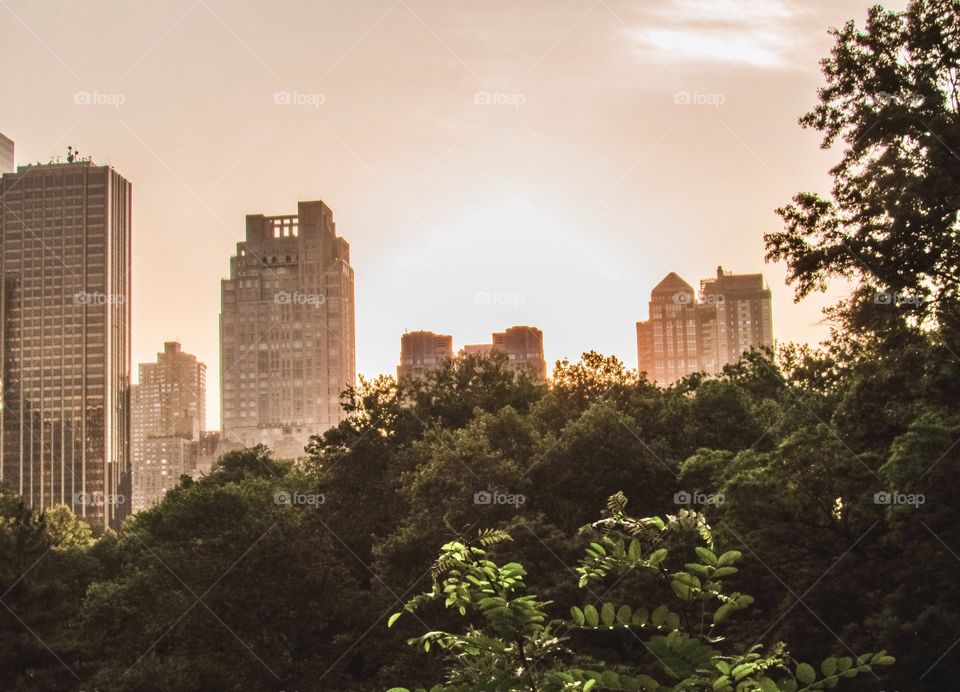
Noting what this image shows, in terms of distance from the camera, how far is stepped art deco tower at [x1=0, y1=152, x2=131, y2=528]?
171 metres

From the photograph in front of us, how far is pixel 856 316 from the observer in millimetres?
17766

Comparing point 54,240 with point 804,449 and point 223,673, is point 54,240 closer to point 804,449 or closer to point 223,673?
point 223,673

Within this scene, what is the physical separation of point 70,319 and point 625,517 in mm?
187364

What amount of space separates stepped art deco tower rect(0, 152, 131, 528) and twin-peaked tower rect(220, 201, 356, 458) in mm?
19481

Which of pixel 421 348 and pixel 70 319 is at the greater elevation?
pixel 70 319

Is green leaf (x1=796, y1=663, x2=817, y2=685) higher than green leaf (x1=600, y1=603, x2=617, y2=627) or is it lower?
lower

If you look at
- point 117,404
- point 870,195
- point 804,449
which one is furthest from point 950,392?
point 117,404

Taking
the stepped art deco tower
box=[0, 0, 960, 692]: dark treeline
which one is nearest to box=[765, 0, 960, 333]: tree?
box=[0, 0, 960, 692]: dark treeline

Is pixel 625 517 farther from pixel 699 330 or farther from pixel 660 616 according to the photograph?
pixel 699 330

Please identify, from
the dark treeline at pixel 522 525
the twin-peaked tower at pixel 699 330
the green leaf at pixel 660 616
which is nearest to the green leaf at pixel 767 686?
the green leaf at pixel 660 616

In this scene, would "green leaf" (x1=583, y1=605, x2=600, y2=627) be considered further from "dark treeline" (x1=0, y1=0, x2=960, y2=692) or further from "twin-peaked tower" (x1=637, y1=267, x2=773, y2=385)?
"twin-peaked tower" (x1=637, y1=267, x2=773, y2=385)

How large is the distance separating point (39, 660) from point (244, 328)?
6402 inches

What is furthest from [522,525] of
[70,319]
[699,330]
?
[699,330]

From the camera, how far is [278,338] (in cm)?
19488
